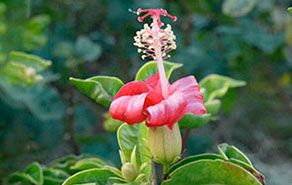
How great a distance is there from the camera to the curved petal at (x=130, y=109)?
592 millimetres

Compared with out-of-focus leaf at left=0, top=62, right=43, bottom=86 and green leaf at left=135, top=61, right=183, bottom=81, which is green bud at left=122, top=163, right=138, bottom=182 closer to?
green leaf at left=135, top=61, right=183, bottom=81

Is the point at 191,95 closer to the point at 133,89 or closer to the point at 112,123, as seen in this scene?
the point at 133,89

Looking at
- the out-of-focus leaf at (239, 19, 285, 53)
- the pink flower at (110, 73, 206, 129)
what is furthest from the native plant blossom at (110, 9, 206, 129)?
the out-of-focus leaf at (239, 19, 285, 53)

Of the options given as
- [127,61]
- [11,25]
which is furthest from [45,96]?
[127,61]

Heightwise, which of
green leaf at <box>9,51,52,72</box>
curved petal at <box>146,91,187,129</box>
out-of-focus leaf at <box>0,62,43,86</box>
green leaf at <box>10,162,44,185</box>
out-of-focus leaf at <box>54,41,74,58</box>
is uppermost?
out-of-focus leaf at <box>54,41,74,58</box>

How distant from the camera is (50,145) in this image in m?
1.70

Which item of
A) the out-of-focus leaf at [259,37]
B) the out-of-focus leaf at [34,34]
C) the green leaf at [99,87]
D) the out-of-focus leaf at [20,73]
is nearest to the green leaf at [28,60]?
the out-of-focus leaf at [20,73]

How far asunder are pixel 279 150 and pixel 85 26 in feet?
4.11

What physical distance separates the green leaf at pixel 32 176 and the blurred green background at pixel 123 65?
0.50m

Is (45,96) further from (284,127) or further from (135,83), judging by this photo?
(284,127)

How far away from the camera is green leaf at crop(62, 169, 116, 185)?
2.16 ft

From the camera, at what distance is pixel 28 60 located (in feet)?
3.91

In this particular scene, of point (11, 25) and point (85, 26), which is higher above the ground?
point (85, 26)

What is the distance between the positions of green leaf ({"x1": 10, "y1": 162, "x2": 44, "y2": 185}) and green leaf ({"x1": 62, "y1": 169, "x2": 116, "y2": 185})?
0.17 metres
